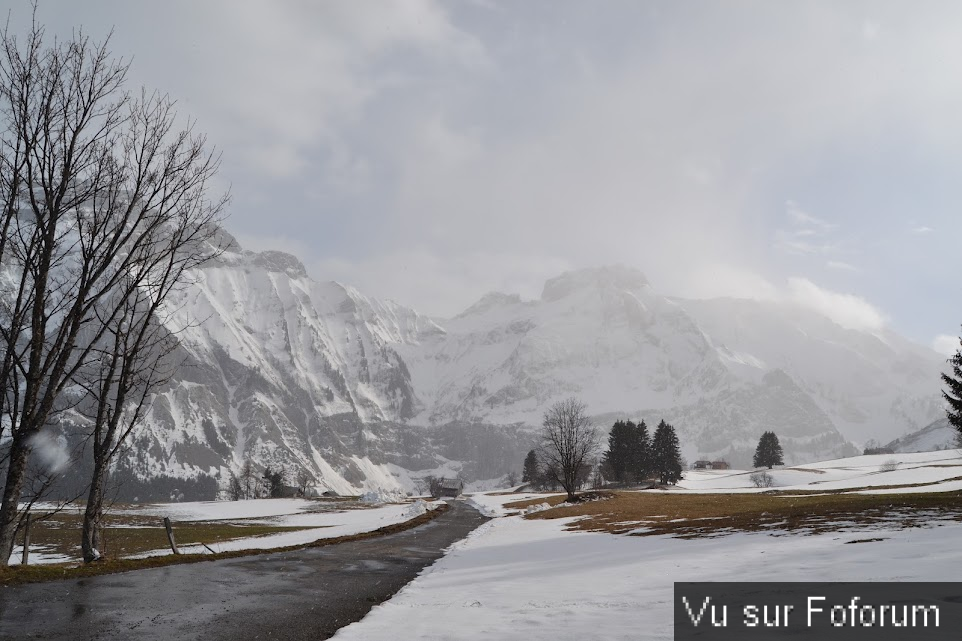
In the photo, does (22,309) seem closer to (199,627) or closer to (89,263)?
(89,263)

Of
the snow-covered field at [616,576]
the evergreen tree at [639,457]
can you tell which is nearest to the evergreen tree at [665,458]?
the evergreen tree at [639,457]

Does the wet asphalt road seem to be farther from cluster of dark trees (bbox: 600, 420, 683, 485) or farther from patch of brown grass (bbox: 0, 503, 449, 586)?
cluster of dark trees (bbox: 600, 420, 683, 485)

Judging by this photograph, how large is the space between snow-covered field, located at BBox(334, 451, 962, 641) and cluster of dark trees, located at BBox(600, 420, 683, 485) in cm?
10407

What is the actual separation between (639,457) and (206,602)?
4609 inches

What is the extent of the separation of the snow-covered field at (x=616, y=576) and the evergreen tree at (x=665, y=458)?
107 meters

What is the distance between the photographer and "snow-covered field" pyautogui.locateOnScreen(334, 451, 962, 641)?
8258 millimetres

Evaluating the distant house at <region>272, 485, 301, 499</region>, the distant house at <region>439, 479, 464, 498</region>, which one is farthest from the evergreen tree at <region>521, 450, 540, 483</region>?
the distant house at <region>272, 485, 301, 499</region>

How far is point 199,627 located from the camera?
8508 millimetres

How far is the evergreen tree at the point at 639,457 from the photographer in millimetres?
118062

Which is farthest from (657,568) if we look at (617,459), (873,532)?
(617,459)

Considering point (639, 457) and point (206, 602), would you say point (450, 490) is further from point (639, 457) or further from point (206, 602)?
point (206, 602)

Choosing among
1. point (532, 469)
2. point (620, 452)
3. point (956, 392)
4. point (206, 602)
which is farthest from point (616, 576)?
point (532, 469)

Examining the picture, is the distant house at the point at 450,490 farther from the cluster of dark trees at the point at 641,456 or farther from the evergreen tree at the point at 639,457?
the evergreen tree at the point at 639,457

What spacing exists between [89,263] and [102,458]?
23.5 feet
